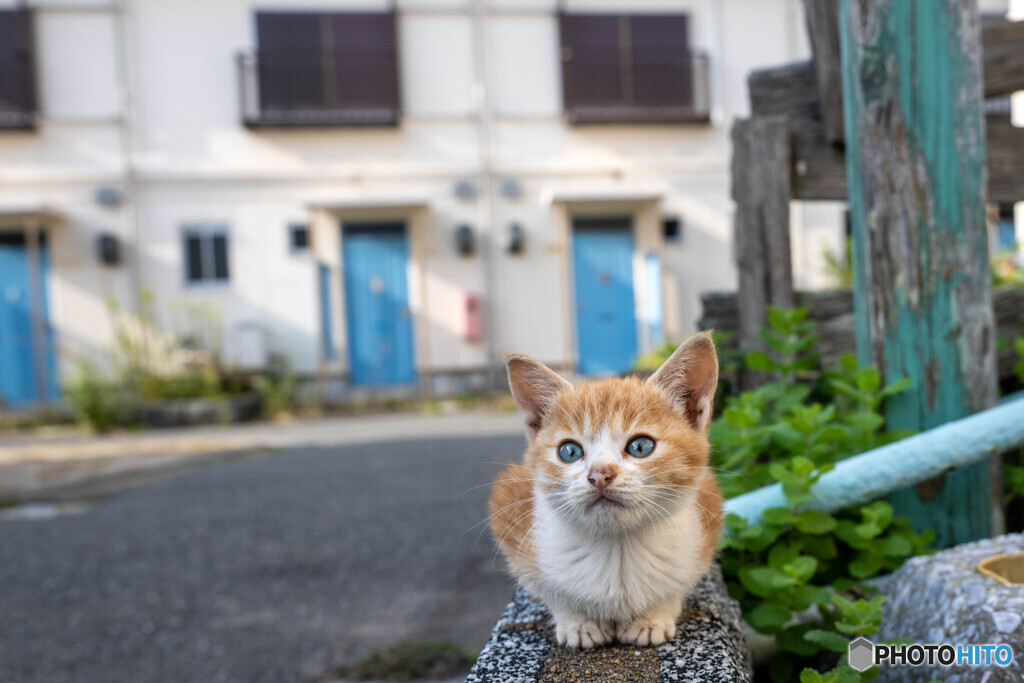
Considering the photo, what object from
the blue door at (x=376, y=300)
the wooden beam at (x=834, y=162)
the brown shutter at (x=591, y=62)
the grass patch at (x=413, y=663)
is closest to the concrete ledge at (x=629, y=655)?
the grass patch at (x=413, y=663)

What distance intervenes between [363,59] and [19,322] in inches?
294

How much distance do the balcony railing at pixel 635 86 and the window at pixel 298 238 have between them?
5.13 m

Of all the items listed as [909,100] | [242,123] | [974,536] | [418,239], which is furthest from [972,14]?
[242,123]

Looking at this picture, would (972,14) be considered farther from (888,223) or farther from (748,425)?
(748,425)

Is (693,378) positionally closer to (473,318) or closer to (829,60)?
(829,60)

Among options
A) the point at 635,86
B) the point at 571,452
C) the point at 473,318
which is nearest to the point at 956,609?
the point at 571,452

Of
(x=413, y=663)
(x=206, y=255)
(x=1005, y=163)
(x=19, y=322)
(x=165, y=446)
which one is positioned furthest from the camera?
(x=206, y=255)

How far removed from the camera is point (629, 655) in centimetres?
129

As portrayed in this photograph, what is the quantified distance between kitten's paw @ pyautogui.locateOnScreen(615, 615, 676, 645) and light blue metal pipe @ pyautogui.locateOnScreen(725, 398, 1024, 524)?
1.90ft

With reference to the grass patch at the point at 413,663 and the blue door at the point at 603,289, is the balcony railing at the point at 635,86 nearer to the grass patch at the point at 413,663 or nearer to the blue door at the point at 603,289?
the blue door at the point at 603,289

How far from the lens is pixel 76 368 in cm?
1171

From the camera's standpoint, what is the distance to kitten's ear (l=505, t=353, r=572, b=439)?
138 centimetres

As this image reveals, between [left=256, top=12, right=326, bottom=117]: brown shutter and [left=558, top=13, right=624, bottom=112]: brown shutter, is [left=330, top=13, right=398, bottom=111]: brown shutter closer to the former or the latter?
[left=256, top=12, right=326, bottom=117]: brown shutter

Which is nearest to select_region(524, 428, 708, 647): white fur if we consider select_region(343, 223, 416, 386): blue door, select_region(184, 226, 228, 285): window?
select_region(343, 223, 416, 386): blue door
